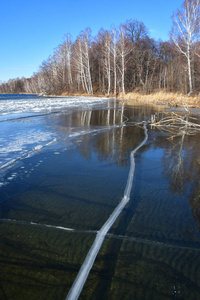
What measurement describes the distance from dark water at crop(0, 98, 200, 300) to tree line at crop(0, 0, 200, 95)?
1589cm

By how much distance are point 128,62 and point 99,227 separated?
35643 millimetres

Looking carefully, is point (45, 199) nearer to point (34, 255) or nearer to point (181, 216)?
point (34, 255)

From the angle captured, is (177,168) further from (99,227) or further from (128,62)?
(128,62)

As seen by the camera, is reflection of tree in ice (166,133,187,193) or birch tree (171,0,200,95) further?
birch tree (171,0,200,95)

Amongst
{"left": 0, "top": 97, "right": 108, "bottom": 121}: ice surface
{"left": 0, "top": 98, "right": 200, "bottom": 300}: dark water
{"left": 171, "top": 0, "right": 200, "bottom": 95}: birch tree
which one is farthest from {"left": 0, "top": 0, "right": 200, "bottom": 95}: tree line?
{"left": 0, "top": 98, "right": 200, "bottom": 300}: dark water

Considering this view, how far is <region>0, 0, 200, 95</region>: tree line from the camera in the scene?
1705cm

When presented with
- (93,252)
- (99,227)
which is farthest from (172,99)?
(93,252)

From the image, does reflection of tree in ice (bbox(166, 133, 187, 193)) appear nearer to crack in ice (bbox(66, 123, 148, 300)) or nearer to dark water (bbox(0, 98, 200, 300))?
dark water (bbox(0, 98, 200, 300))

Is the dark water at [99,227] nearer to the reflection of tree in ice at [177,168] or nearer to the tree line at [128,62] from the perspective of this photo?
the reflection of tree in ice at [177,168]

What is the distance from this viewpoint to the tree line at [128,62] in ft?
55.9

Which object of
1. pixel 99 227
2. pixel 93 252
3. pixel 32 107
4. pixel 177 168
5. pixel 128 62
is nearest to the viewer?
pixel 93 252

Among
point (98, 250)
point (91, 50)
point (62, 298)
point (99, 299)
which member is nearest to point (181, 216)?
point (98, 250)

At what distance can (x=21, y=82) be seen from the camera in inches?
3952

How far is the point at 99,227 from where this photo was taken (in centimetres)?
164
